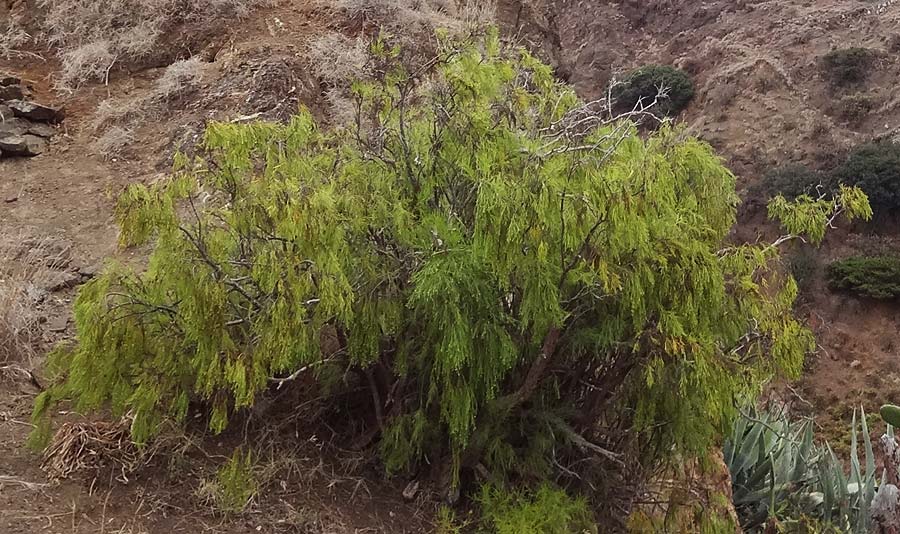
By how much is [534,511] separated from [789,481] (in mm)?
2701

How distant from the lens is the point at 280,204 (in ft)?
8.93

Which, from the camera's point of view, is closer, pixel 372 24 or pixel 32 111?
pixel 32 111

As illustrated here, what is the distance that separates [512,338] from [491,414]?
0.42 metres

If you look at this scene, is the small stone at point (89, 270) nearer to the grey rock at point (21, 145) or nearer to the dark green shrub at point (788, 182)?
the grey rock at point (21, 145)

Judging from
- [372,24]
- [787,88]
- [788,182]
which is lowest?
[788,182]

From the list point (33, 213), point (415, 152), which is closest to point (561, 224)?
point (415, 152)

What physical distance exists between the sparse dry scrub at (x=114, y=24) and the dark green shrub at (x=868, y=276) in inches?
403

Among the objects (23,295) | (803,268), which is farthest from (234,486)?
(803,268)

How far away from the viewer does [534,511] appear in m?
3.55

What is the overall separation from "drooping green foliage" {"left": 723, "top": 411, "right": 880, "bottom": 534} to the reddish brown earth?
61 cm

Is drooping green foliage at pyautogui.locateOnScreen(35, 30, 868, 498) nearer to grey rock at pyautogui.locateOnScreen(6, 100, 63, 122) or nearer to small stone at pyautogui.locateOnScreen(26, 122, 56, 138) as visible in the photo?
small stone at pyautogui.locateOnScreen(26, 122, 56, 138)

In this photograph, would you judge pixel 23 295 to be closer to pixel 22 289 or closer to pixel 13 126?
pixel 22 289

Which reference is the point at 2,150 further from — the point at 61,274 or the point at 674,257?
the point at 674,257

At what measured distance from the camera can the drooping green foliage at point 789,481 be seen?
5.03 metres
